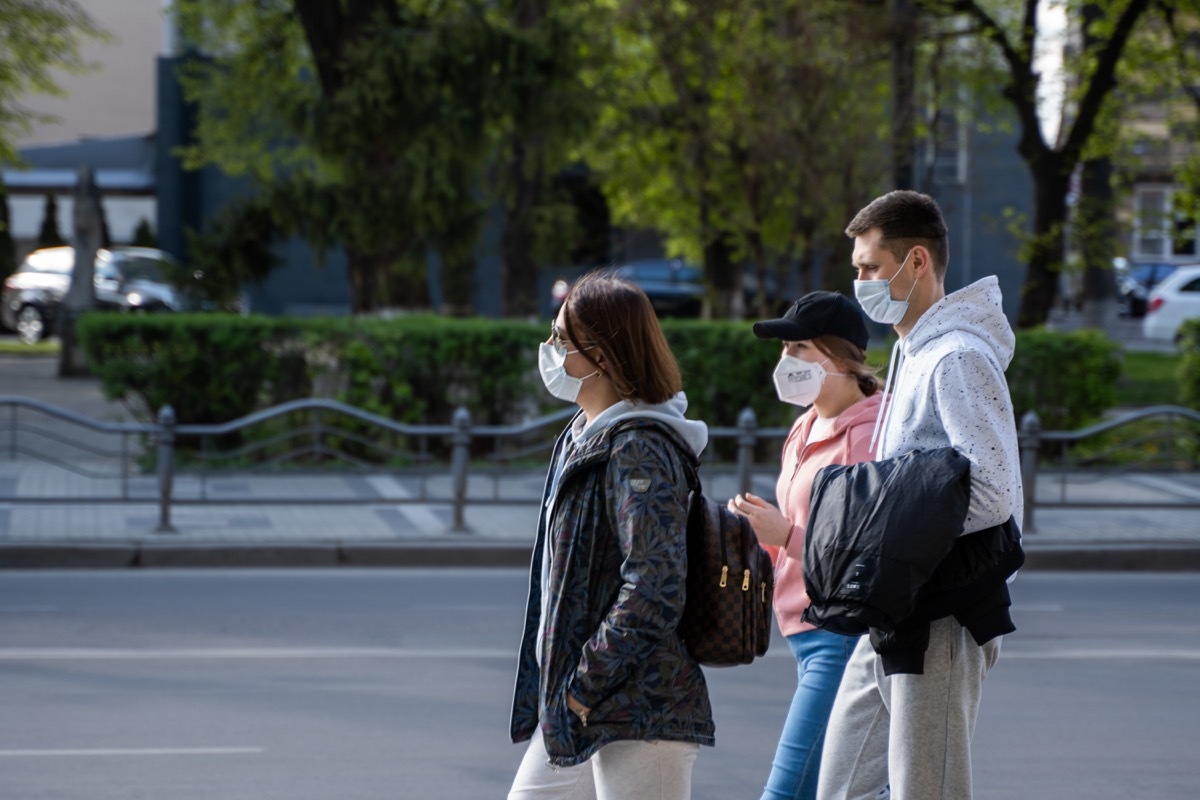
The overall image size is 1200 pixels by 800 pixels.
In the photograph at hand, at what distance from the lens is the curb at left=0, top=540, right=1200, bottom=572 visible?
10281 millimetres

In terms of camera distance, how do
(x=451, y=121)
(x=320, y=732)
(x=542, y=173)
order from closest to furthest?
1. (x=320, y=732)
2. (x=451, y=121)
3. (x=542, y=173)

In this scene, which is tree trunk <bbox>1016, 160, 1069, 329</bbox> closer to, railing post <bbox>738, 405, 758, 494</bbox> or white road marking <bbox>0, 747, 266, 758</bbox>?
railing post <bbox>738, 405, 758, 494</bbox>

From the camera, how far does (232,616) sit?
8672mm

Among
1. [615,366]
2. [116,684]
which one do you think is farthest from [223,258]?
[615,366]

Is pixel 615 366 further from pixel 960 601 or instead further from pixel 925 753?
pixel 925 753

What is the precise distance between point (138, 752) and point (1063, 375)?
1165 cm

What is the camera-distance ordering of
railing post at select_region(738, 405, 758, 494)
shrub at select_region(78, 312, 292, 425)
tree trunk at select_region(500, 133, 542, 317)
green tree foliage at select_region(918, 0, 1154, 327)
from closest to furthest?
railing post at select_region(738, 405, 758, 494) < shrub at select_region(78, 312, 292, 425) < tree trunk at select_region(500, 133, 542, 317) < green tree foliage at select_region(918, 0, 1154, 327)

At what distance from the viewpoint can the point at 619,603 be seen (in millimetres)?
2982

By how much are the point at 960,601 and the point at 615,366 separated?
881 mm

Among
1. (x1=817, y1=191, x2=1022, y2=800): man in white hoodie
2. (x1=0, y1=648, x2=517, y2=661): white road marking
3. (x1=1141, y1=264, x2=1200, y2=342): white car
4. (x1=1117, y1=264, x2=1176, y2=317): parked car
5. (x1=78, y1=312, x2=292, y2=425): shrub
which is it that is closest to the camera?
(x1=817, y1=191, x2=1022, y2=800): man in white hoodie

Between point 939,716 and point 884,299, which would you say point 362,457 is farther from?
point 939,716

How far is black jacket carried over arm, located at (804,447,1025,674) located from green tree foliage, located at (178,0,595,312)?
503 inches

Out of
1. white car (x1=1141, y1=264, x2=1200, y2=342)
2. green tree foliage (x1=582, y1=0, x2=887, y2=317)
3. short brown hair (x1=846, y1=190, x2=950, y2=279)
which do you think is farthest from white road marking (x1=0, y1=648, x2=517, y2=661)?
white car (x1=1141, y1=264, x2=1200, y2=342)

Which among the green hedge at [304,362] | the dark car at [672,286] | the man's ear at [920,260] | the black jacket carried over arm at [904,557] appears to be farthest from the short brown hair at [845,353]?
the dark car at [672,286]
